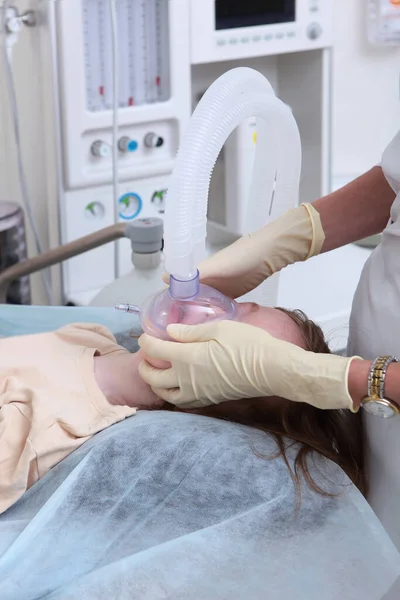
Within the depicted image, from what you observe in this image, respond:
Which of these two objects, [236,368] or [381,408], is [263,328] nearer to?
[236,368]

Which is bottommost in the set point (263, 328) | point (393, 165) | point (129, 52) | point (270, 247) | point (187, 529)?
point (187, 529)

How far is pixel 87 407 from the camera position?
1.34 m

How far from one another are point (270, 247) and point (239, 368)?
331 millimetres

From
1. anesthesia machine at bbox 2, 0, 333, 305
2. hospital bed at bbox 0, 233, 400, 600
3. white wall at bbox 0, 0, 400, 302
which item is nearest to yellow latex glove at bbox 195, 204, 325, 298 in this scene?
hospital bed at bbox 0, 233, 400, 600

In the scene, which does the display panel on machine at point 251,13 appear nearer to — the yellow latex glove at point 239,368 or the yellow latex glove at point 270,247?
the yellow latex glove at point 270,247

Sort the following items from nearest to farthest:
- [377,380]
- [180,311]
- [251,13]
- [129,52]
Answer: [377,380]
[180,311]
[129,52]
[251,13]

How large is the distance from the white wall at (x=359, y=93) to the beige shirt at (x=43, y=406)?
164cm

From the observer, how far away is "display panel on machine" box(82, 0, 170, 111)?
78.8 inches

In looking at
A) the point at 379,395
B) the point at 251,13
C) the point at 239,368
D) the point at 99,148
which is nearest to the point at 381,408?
the point at 379,395

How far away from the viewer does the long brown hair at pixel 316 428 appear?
50.6 inches

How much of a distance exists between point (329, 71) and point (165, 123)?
1.75ft

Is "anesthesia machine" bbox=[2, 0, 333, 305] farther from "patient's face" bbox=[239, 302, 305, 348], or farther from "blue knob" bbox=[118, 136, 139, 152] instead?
"patient's face" bbox=[239, 302, 305, 348]

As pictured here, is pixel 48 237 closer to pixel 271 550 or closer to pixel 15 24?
pixel 15 24

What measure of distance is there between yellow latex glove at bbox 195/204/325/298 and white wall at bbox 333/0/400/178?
1.44 meters
